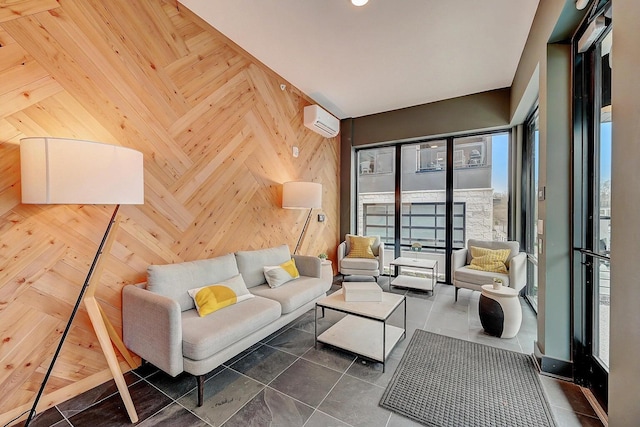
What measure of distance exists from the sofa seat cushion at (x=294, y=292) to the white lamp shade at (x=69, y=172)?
1.53 metres

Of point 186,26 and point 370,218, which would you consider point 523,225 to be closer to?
point 370,218

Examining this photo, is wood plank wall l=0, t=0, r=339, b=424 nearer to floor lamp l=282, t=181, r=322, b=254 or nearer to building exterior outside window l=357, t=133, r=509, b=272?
floor lamp l=282, t=181, r=322, b=254

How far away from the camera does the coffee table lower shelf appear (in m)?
2.21

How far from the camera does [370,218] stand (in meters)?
5.22

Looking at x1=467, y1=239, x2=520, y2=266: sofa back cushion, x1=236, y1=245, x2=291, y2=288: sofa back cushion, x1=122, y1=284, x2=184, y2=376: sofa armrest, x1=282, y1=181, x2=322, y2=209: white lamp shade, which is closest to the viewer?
x1=122, y1=284, x2=184, y2=376: sofa armrest

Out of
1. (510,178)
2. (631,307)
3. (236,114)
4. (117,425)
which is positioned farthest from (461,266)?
(117,425)

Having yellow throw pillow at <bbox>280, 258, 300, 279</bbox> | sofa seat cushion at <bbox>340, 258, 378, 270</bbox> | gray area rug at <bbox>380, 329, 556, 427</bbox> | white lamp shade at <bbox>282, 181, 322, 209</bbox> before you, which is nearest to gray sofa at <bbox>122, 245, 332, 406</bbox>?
yellow throw pillow at <bbox>280, 258, 300, 279</bbox>

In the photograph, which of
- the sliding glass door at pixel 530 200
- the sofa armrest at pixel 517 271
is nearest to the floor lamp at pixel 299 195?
the sofa armrest at pixel 517 271

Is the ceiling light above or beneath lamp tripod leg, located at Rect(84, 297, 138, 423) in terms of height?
above

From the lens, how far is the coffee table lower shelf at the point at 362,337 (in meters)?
2.21

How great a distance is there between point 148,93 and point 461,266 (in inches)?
164

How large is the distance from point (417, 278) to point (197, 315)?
3.61 meters

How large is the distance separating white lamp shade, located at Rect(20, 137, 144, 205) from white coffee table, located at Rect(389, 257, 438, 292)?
3707 mm

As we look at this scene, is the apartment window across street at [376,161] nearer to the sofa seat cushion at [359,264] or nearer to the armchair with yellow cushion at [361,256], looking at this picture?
the armchair with yellow cushion at [361,256]
